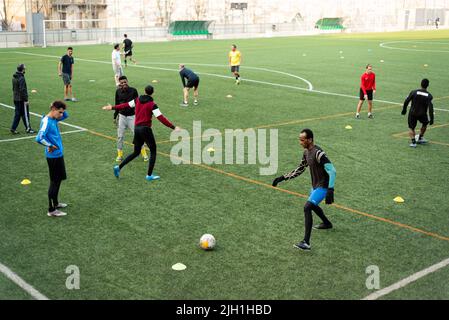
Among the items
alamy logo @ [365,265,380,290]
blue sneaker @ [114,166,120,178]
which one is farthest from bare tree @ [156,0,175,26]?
alamy logo @ [365,265,380,290]

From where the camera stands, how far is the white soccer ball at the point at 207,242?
900 centimetres

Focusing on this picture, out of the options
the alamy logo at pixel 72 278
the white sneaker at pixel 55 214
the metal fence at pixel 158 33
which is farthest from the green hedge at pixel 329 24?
the alamy logo at pixel 72 278

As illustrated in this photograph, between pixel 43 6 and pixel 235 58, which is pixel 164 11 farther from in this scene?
pixel 235 58

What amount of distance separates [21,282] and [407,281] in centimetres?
544

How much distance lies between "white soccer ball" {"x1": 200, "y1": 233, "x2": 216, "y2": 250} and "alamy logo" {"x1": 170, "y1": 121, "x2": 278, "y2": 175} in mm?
4648

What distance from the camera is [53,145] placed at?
10258mm

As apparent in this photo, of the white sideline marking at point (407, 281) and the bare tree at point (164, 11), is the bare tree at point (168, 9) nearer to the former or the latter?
the bare tree at point (164, 11)

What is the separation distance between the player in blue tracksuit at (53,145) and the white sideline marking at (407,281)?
19.4 ft

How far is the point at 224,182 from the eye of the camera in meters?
12.8

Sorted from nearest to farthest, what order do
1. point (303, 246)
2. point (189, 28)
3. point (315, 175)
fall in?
point (303, 246) < point (315, 175) < point (189, 28)

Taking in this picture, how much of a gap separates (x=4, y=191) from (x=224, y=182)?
4.72m

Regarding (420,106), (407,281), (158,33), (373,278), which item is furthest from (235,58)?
(158,33)

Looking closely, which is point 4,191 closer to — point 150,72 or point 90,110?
point 90,110
